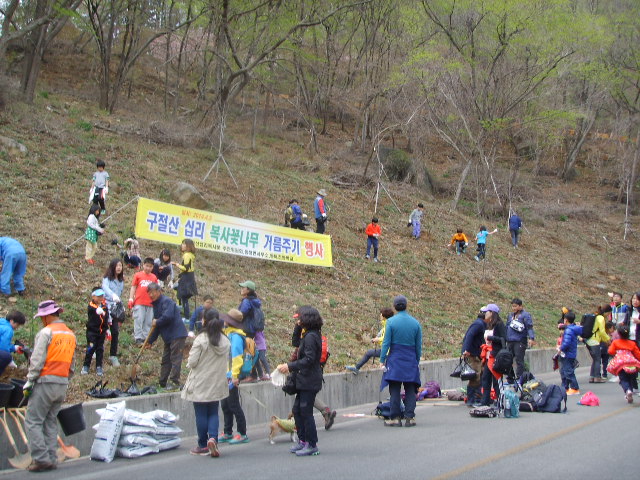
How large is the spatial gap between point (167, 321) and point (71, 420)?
9.43ft

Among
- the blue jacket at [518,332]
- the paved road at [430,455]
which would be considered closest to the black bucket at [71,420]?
the paved road at [430,455]

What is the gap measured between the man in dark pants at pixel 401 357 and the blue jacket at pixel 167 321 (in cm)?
316

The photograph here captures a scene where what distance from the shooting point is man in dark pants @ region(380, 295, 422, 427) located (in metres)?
9.78

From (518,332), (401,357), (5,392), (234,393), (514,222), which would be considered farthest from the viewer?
(514,222)

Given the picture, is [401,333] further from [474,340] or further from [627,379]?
[627,379]

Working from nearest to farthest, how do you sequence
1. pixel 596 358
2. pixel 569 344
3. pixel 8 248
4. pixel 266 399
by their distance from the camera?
pixel 266 399 → pixel 8 248 → pixel 569 344 → pixel 596 358

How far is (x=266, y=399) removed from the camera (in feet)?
35.3

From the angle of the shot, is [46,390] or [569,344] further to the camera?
[569,344]

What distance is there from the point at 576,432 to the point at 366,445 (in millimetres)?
2998

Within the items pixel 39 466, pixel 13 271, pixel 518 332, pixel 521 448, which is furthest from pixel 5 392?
pixel 518 332

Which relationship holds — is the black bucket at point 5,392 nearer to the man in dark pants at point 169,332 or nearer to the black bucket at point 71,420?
the black bucket at point 71,420

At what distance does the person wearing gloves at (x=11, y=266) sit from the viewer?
479 inches

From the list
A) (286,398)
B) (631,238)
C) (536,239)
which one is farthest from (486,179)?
(286,398)

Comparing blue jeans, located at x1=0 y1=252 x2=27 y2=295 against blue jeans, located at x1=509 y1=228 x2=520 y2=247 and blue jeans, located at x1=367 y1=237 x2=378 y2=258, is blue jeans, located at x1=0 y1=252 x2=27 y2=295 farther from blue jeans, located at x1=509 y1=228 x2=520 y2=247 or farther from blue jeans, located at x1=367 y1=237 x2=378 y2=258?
blue jeans, located at x1=509 y1=228 x2=520 y2=247
